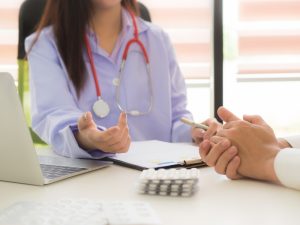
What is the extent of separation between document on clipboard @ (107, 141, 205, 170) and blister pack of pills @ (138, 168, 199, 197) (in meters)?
0.14

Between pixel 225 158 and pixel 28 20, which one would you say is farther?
pixel 28 20

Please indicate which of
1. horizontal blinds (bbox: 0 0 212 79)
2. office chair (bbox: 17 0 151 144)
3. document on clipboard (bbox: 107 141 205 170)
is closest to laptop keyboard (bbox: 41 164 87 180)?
document on clipboard (bbox: 107 141 205 170)

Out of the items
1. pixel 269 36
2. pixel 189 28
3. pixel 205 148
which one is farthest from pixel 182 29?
pixel 205 148

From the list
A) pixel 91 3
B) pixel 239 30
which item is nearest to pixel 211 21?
pixel 239 30

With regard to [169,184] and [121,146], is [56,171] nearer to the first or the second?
[121,146]

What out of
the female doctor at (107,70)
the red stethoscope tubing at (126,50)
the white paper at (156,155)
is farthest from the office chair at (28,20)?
the white paper at (156,155)

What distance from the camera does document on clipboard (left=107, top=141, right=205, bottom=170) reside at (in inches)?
36.9

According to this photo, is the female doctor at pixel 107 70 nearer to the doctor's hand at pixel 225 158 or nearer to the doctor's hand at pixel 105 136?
the doctor's hand at pixel 105 136

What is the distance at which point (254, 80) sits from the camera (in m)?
2.81

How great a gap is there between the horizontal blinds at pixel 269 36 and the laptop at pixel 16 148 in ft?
6.71

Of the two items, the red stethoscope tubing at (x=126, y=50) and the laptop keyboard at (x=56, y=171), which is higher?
the red stethoscope tubing at (x=126, y=50)

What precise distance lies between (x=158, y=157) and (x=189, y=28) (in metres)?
1.81

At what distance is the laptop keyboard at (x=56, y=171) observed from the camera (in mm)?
875

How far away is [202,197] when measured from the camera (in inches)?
29.3
